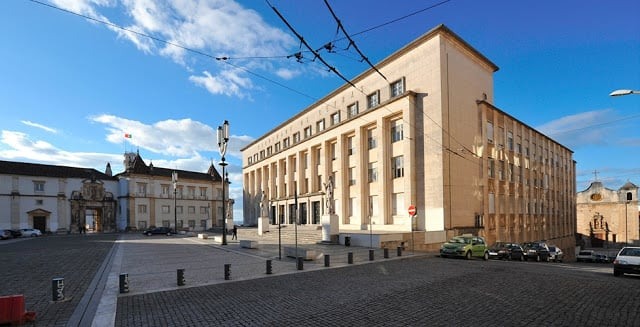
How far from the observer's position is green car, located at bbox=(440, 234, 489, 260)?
65.2ft

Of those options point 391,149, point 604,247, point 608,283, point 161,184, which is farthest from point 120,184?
point 604,247

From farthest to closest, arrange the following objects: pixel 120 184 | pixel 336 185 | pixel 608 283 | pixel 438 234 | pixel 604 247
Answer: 1. pixel 120 184
2. pixel 604 247
3. pixel 336 185
4. pixel 438 234
5. pixel 608 283

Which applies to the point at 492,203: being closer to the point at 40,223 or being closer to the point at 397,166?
the point at 397,166

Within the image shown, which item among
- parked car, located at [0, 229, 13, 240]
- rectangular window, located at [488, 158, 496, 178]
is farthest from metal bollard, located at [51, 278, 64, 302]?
parked car, located at [0, 229, 13, 240]

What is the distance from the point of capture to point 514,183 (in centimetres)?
3741

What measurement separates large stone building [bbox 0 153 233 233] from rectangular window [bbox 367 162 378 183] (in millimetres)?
18229

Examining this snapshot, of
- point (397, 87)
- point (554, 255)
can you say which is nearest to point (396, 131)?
point (397, 87)

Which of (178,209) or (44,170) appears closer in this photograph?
(44,170)

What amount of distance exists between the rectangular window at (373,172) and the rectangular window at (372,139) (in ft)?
5.65

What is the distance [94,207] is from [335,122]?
4631cm

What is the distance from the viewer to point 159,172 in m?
70.4

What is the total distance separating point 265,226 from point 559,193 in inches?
1682

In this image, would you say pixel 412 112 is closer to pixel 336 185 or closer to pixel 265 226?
pixel 336 185

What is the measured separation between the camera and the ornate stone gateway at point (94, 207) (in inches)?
2306
